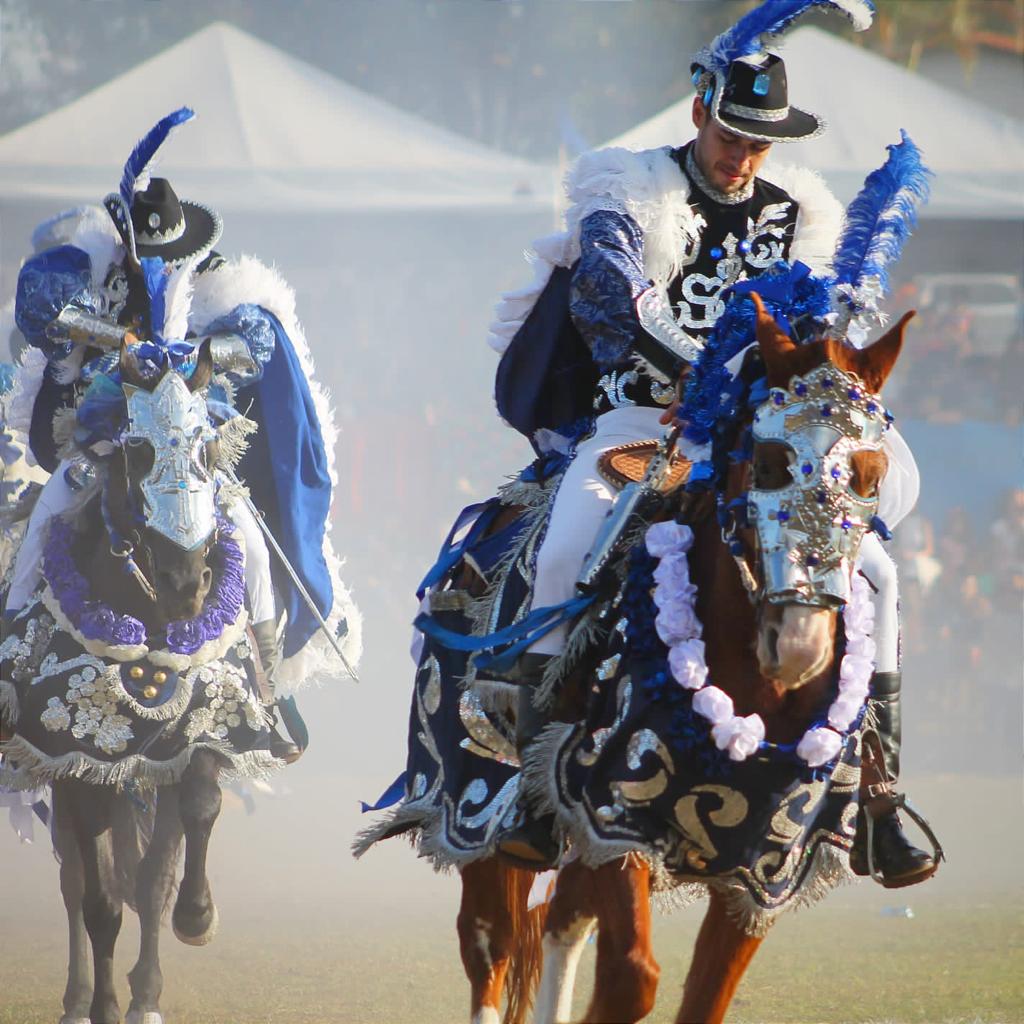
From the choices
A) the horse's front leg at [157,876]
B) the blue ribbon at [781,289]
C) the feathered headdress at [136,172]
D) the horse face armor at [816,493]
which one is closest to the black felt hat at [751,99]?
the blue ribbon at [781,289]

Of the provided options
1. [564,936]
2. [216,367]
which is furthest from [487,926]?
[216,367]

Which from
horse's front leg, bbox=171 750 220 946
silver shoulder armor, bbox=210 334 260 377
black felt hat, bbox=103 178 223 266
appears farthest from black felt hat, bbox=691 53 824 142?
horse's front leg, bbox=171 750 220 946

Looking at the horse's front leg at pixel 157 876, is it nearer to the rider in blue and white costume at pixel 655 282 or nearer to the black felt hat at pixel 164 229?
the black felt hat at pixel 164 229

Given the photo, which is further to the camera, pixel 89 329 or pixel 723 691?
pixel 89 329

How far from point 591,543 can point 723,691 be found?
26.2 inches

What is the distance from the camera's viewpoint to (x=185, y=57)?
1405cm

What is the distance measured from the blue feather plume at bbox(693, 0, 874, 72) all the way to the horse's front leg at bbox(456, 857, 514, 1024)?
7.63ft

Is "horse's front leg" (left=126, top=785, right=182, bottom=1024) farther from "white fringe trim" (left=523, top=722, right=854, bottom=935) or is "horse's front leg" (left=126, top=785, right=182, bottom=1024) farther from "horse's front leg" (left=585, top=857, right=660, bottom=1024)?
"horse's front leg" (left=585, top=857, right=660, bottom=1024)

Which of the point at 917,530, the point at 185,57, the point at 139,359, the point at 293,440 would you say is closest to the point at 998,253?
the point at 917,530

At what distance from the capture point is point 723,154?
17.7 feet

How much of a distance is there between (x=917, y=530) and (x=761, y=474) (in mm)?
9758

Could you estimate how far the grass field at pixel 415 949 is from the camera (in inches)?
297

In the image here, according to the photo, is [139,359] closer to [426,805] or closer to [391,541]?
[426,805]

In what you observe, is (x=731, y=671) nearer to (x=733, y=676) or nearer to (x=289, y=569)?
(x=733, y=676)
